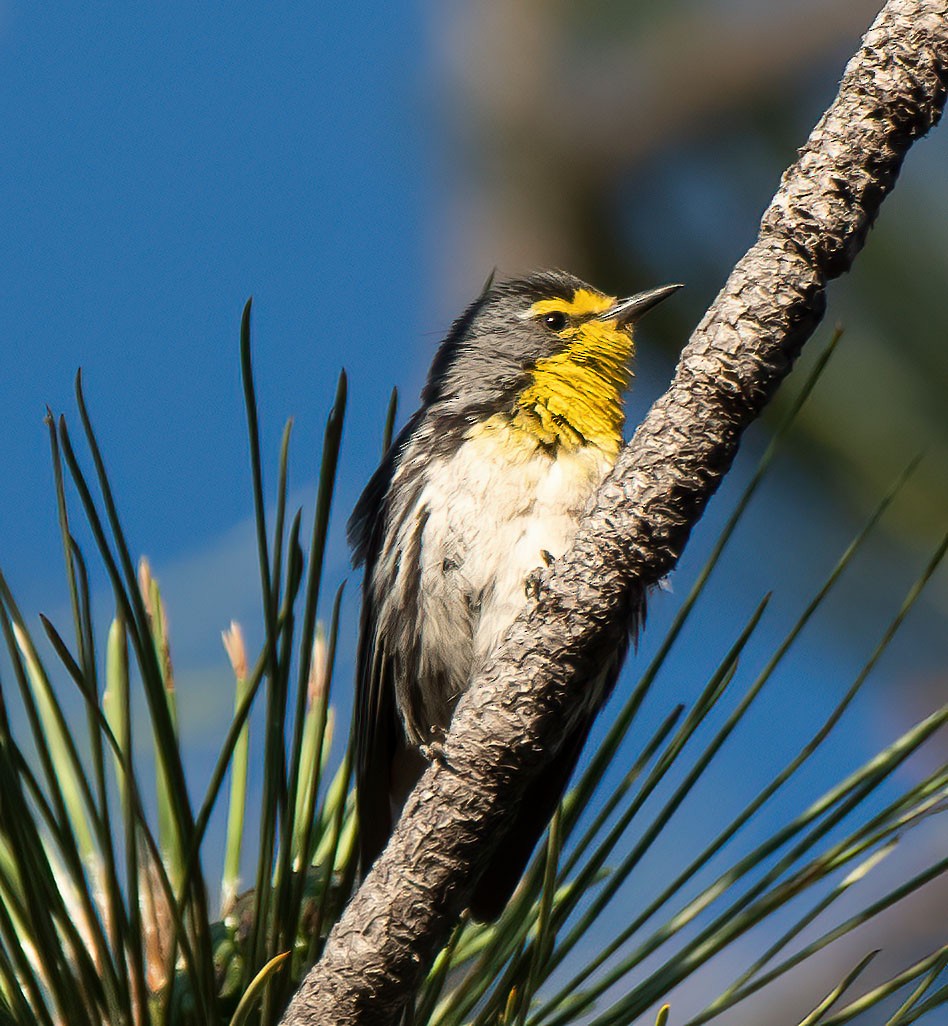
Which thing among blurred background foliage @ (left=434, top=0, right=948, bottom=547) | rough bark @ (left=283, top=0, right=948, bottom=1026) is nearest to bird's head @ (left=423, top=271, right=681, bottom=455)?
blurred background foliage @ (left=434, top=0, right=948, bottom=547)

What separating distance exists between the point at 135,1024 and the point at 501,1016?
454mm

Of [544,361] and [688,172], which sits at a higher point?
[544,361]

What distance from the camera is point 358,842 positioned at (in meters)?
2.05

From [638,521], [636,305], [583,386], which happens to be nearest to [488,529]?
[583,386]

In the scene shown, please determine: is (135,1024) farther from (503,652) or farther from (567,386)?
(567,386)

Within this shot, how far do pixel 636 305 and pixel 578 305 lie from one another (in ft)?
2.03

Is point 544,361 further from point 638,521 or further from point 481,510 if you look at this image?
point 638,521

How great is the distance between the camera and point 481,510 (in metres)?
2.99

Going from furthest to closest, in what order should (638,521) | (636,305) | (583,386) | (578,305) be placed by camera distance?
(578,305), (583,386), (636,305), (638,521)

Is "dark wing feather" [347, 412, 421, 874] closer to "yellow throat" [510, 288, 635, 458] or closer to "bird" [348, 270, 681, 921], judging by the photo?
"bird" [348, 270, 681, 921]

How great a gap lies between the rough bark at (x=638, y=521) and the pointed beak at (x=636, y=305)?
4.07ft

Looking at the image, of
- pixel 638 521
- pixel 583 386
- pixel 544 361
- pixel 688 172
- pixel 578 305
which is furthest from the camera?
pixel 578 305

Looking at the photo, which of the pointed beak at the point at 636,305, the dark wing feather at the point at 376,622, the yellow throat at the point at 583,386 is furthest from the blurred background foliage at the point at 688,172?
the dark wing feather at the point at 376,622

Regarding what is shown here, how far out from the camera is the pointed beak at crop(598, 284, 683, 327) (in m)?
2.76
